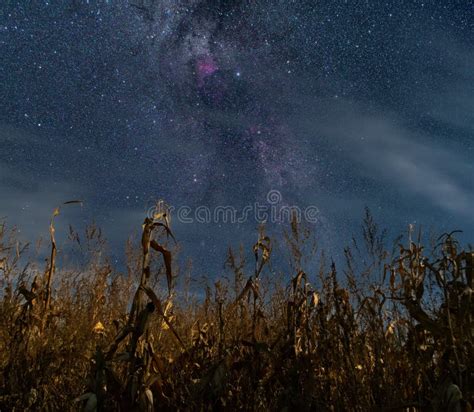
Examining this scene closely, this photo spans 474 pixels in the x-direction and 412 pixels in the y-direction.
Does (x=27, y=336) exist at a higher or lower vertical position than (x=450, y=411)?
higher

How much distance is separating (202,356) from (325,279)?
4.18 feet

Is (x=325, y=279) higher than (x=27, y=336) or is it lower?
higher

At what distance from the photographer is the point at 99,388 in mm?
2557

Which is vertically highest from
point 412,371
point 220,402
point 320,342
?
point 320,342

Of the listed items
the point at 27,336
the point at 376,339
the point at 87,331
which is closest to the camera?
the point at 376,339

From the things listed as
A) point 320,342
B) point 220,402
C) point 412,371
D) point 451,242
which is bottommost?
point 220,402

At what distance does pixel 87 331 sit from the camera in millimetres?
3916

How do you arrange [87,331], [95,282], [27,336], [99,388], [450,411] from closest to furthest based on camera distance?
[450,411] → [99,388] → [27,336] → [87,331] → [95,282]

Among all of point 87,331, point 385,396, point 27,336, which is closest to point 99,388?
point 27,336

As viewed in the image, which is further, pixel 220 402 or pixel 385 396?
pixel 220 402

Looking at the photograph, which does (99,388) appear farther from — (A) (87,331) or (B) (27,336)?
(A) (87,331)

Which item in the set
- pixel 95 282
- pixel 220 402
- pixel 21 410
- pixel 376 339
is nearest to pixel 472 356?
pixel 376 339

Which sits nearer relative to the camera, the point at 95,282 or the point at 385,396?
the point at 385,396

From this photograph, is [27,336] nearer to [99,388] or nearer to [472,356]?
[99,388]
